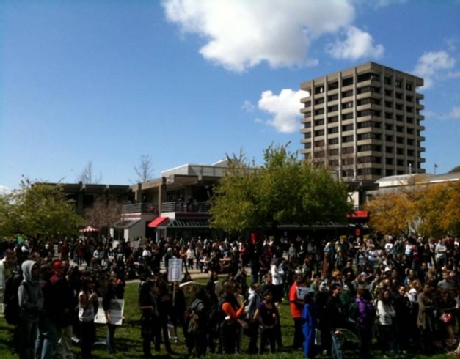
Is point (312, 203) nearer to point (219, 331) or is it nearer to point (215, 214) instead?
point (215, 214)

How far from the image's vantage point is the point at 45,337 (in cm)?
874

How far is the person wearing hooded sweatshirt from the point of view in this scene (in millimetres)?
8305

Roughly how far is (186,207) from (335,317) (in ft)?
112

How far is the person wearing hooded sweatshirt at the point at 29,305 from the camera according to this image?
27.2ft

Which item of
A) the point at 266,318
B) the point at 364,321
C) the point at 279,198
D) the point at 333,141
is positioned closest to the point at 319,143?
the point at 333,141

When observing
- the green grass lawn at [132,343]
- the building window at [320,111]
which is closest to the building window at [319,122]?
the building window at [320,111]

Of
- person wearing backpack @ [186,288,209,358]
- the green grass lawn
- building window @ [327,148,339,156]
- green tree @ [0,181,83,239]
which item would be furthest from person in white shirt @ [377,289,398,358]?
building window @ [327,148,339,156]

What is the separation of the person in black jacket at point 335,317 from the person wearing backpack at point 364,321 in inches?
17.8

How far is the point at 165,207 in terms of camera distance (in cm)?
4656

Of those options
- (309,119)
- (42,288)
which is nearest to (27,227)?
(42,288)

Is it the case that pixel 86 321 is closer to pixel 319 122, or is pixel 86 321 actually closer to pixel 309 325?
pixel 309 325

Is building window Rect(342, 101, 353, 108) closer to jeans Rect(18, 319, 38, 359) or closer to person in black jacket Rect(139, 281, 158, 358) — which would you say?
person in black jacket Rect(139, 281, 158, 358)

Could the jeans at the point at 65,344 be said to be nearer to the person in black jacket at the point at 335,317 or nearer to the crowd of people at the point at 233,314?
the crowd of people at the point at 233,314

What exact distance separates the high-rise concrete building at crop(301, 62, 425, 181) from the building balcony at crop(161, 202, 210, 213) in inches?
1861
